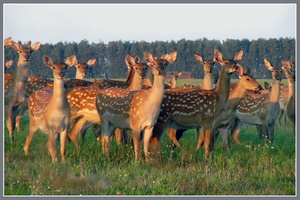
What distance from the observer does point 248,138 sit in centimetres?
1281

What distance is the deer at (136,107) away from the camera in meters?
9.07

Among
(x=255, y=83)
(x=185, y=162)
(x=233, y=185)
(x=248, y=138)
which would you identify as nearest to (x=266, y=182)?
(x=233, y=185)

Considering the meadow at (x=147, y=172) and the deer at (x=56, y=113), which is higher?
the deer at (x=56, y=113)

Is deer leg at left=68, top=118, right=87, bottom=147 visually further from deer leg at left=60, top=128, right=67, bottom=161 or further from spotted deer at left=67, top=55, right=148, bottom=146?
deer leg at left=60, top=128, right=67, bottom=161

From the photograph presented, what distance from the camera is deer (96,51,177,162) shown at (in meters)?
9.07

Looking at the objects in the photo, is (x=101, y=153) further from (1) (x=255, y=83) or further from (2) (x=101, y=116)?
(1) (x=255, y=83)

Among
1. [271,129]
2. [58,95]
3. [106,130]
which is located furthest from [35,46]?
[271,129]

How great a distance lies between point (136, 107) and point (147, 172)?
1.54 metres

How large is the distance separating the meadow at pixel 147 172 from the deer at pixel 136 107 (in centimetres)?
32

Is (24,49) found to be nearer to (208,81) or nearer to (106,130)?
(106,130)

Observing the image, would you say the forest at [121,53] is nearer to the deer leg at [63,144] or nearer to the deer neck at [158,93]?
the deer neck at [158,93]

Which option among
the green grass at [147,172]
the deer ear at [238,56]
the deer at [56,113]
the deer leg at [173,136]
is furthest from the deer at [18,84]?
the deer ear at [238,56]

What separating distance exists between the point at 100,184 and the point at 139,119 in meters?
2.02

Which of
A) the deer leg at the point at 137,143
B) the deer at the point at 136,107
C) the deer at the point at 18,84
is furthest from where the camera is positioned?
the deer at the point at 18,84
